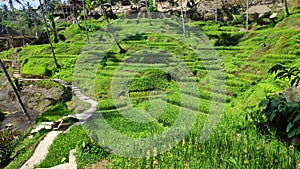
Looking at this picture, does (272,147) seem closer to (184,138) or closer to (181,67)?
(184,138)

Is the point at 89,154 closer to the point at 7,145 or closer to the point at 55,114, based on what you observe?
the point at 7,145

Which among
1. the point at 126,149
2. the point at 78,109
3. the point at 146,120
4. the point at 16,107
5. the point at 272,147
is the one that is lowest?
the point at 16,107

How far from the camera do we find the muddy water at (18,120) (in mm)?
17331

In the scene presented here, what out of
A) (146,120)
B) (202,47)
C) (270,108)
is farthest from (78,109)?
(202,47)

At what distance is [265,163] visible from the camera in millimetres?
3963

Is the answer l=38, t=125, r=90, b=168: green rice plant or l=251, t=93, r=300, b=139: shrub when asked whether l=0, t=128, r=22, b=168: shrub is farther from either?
l=251, t=93, r=300, b=139: shrub

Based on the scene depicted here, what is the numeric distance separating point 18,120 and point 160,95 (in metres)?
9.96

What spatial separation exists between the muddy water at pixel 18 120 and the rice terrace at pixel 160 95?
14 centimetres

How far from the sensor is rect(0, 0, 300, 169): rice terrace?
495 cm

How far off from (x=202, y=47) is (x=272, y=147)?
72.3 ft

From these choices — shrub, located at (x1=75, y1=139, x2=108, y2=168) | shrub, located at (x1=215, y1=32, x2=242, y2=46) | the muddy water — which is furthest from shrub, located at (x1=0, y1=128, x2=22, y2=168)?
shrub, located at (x1=215, y1=32, x2=242, y2=46)

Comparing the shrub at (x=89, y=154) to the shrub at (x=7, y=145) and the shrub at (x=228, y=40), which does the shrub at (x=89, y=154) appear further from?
the shrub at (x=228, y=40)

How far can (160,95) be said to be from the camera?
1606 cm

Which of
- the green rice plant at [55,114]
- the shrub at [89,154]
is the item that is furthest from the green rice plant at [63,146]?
the green rice plant at [55,114]
